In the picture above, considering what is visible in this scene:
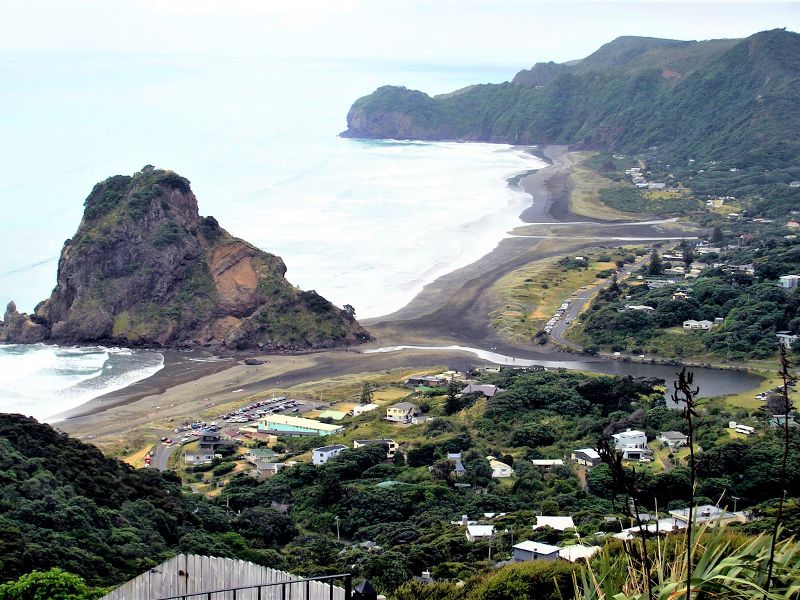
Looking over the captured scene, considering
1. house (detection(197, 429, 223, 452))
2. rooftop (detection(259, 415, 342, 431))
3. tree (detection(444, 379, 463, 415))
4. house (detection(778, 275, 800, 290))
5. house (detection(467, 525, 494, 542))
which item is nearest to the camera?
house (detection(467, 525, 494, 542))

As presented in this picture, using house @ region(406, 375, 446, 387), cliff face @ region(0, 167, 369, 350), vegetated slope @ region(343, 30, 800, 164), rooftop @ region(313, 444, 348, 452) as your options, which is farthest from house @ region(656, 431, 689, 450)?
vegetated slope @ region(343, 30, 800, 164)

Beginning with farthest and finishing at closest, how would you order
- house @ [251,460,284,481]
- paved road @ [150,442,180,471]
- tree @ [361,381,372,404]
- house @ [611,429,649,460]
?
tree @ [361,381,372,404], paved road @ [150,442,180,471], house @ [251,460,284,481], house @ [611,429,649,460]

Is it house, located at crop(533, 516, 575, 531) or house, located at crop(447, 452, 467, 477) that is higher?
house, located at crop(533, 516, 575, 531)

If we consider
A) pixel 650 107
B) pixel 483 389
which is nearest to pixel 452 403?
pixel 483 389

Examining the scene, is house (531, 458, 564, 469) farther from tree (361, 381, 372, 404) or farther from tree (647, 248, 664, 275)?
tree (647, 248, 664, 275)

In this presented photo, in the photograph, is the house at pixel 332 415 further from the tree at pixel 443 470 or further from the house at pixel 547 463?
the house at pixel 547 463

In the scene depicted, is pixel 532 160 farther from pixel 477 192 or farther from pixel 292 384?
pixel 292 384
